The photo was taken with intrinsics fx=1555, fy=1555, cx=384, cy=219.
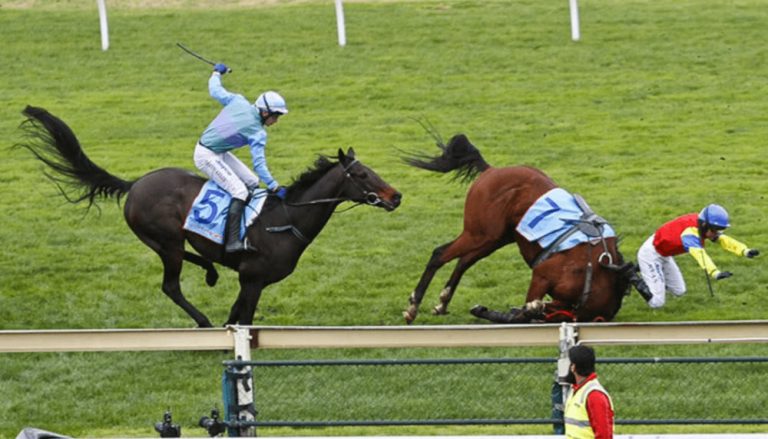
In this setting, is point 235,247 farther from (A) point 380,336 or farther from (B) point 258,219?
(A) point 380,336

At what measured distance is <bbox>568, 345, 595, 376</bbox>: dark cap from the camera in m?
8.76

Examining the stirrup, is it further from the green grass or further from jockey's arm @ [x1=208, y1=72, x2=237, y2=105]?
jockey's arm @ [x1=208, y1=72, x2=237, y2=105]

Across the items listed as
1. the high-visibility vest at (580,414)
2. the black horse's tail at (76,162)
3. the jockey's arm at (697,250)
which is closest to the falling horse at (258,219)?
the black horse's tail at (76,162)

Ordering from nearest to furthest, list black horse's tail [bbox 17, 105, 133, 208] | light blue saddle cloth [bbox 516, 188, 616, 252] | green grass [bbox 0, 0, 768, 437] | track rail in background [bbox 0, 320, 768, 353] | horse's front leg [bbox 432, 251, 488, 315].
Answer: track rail in background [bbox 0, 320, 768, 353] < light blue saddle cloth [bbox 516, 188, 616, 252] < horse's front leg [bbox 432, 251, 488, 315] < black horse's tail [bbox 17, 105, 133, 208] < green grass [bbox 0, 0, 768, 437]

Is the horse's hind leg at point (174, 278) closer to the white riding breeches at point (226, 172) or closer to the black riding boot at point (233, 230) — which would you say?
the black riding boot at point (233, 230)

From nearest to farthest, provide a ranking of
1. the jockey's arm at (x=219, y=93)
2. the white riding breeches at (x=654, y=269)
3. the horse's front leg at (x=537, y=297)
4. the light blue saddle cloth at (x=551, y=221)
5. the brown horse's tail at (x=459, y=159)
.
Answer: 1. the horse's front leg at (x=537, y=297)
2. the light blue saddle cloth at (x=551, y=221)
3. the jockey's arm at (x=219, y=93)
4. the white riding breeches at (x=654, y=269)
5. the brown horse's tail at (x=459, y=159)

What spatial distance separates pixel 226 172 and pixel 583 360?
234 inches

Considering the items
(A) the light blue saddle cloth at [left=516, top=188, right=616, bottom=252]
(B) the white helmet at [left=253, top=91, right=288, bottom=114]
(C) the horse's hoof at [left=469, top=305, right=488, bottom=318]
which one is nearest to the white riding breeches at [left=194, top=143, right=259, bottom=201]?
(B) the white helmet at [left=253, top=91, right=288, bottom=114]

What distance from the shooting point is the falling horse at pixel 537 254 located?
45.2 ft

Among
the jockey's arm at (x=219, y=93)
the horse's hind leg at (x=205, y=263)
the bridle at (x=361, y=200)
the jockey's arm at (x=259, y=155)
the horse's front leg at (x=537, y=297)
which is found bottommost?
the horse's front leg at (x=537, y=297)

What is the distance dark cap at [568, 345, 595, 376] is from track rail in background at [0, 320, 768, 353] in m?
2.09

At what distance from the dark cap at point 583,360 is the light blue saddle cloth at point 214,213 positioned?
5.58m

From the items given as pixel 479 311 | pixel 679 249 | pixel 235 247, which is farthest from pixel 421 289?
pixel 679 249

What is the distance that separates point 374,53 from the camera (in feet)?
86.5
